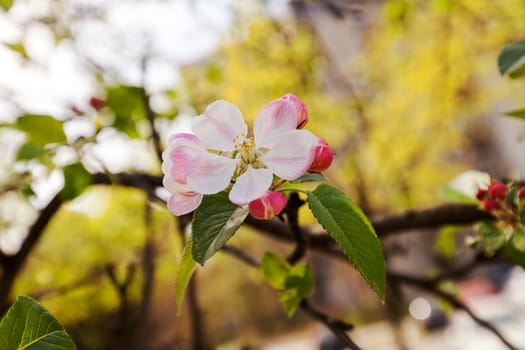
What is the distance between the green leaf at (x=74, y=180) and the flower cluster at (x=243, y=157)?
1.52 feet

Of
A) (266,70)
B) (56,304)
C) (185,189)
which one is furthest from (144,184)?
(266,70)

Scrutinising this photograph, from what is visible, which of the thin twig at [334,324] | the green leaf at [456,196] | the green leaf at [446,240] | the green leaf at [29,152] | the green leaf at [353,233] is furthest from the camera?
the green leaf at [446,240]

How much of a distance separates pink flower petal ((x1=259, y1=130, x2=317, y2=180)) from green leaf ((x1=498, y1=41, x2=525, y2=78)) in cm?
37

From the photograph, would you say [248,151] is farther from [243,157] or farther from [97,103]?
[97,103]

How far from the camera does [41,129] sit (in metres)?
0.81

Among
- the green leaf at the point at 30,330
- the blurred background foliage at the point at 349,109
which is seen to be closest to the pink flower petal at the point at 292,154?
the green leaf at the point at 30,330

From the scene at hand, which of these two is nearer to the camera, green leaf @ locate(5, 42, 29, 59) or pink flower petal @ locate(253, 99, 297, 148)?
pink flower petal @ locate(253, 99, 297, 148)

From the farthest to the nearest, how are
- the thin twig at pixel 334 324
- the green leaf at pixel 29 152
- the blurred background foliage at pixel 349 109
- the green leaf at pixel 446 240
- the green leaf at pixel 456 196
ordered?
1. the blurred background foliage at pixel 349 109
2. the green leaf at pixel 446 240
3. the green leaf at pixel 29 152
4. the green leaf at pixel 456 196
5. the thin twig at pixel 334 324

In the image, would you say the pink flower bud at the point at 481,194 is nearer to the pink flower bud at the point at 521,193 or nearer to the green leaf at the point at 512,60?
the pink flower bud at the point at 521,193

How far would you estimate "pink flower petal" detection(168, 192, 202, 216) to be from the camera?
0.38m

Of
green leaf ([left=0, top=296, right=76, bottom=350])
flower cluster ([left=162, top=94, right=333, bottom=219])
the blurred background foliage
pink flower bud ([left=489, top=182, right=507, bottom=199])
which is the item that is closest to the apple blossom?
flower cluster ([left=162, top=94, right=333, bottom=219])

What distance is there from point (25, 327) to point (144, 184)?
487mm

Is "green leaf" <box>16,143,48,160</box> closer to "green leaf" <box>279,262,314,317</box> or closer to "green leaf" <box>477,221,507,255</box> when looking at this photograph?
"green leaf" <box>279,262,314,317</box>

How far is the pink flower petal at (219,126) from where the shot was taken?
400mm
